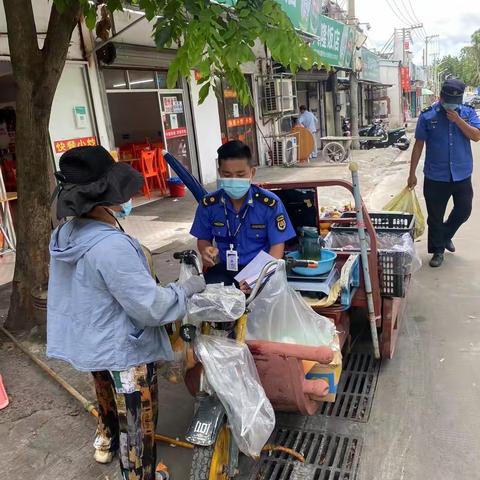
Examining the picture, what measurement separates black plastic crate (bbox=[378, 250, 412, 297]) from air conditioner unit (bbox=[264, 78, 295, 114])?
11.3 metres

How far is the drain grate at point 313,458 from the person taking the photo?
2330 millimetres

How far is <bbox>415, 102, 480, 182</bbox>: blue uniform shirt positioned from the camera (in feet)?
15.4

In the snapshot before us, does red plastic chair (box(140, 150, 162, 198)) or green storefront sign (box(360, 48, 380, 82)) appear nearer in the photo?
red plastic chair (box(140, 150, 162, 198))

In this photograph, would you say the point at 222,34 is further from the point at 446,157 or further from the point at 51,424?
the point at 446,157

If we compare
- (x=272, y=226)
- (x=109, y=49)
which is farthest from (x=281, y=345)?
(x=109, y=49)

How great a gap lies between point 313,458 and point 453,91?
359cm

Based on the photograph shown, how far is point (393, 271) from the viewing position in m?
2.90

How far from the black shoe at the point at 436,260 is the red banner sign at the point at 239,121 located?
27.7 ft

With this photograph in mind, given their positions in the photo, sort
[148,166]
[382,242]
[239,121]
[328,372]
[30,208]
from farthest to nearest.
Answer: [239,121], [148,166], [30,208], [382,242], [328,372]

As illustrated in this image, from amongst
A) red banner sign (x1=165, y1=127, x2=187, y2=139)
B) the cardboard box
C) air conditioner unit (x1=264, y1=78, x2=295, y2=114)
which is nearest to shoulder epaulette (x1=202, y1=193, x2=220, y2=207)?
the cardboard box

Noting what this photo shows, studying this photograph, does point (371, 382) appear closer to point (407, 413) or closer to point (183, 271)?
point (407, 413)

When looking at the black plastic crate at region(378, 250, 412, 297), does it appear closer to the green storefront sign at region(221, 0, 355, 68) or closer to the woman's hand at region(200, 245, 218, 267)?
the woman's hand at region(200, 245, 218, 267)

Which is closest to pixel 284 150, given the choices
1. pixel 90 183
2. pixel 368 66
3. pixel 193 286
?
pixel 368 66

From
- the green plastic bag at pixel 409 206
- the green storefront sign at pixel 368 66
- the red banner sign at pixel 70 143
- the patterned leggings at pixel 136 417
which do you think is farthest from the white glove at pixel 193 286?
the green storefront sign at pixel 368 66
